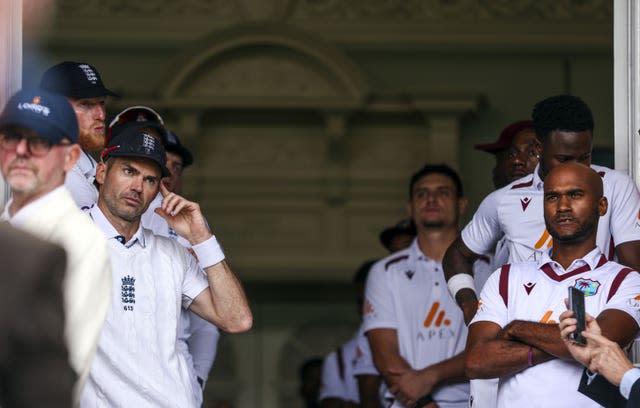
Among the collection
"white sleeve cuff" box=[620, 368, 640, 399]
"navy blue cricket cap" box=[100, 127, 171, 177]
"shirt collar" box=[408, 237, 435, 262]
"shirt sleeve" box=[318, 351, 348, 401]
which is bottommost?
"white sleeve cuff" box=[620, 368, 640, 399]

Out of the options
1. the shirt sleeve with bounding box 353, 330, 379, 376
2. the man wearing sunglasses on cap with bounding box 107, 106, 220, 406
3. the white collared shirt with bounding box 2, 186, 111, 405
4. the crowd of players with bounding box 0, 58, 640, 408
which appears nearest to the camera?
the white collared shirt with bounding box 2, 186, 111, 405

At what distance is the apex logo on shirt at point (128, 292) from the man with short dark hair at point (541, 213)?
1.24 m

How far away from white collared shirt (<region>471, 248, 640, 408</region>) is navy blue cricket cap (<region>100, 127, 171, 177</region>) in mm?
1113

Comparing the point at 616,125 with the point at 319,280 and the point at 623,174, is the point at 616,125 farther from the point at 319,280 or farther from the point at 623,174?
the point at 319,280

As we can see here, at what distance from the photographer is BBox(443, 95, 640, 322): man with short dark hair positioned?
16.0 ft

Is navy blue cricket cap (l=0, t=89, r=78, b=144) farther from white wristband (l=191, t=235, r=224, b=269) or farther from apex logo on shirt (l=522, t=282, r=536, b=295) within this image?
apex logo on shirt (l=522, t=282, r=536, b=295)

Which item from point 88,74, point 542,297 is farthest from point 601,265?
point 88,74

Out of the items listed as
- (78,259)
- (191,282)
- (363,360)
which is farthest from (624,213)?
(363,360)

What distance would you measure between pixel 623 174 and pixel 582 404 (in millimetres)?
901

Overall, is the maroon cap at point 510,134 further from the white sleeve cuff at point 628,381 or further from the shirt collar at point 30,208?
the shirt collar at point 30,208

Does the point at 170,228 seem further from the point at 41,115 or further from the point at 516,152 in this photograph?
the point at 41,115

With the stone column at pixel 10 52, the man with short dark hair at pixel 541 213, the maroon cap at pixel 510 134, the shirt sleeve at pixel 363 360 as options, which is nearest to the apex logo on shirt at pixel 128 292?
the stone column at pixel 10 52

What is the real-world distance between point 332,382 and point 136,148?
3.47 metres

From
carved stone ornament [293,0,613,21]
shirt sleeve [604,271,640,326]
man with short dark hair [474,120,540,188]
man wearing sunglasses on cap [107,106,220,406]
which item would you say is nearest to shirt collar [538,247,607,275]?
shirt sleeve [604,271,640,326]
